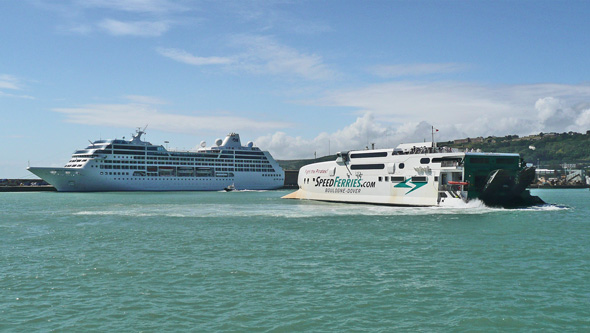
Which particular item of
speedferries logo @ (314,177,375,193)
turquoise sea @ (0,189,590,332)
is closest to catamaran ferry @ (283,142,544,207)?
speedferries logo @ (314,177,375,193)

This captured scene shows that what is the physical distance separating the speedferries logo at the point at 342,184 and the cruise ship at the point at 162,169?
174ft

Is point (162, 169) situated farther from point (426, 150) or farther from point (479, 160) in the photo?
point (479, 160)

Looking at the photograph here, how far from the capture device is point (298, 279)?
55.8 feet

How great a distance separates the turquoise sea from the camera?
41.4ft

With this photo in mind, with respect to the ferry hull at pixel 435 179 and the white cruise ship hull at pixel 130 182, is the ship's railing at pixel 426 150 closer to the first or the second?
the ferry hull at pixel 435 179

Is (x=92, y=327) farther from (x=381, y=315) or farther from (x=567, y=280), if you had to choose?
(x=567, y=280)

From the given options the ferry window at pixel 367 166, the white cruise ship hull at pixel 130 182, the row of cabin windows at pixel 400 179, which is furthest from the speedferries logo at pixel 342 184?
the white cruise ship hull at pixel 130 182

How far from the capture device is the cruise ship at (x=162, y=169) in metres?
100

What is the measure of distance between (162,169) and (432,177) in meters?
75.6

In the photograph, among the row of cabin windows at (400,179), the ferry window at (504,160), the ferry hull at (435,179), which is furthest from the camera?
the row of cabin windows at (400,179)

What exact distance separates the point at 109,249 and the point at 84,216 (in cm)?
2088

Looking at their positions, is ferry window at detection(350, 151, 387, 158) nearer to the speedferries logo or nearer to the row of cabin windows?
the row of cabin windows

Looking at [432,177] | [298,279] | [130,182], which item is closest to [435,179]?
[432,177]

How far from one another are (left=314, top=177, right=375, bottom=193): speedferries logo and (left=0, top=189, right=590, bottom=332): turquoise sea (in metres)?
25.9
